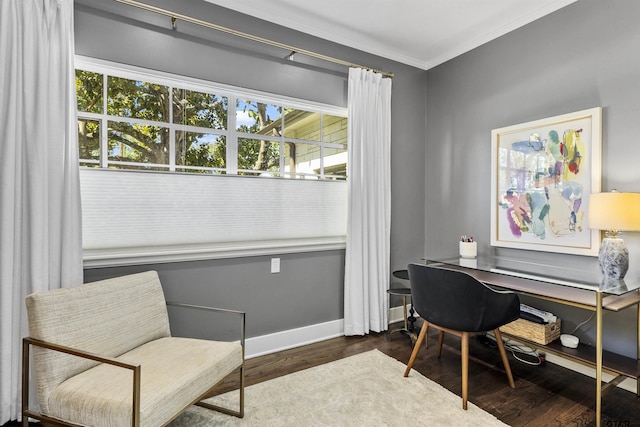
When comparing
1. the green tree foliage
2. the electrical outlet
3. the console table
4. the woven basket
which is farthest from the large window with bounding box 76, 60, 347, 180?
the woven basket

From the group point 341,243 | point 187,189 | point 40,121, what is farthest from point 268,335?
point 40,121

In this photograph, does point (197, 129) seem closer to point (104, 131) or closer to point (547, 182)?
point (104, 131)

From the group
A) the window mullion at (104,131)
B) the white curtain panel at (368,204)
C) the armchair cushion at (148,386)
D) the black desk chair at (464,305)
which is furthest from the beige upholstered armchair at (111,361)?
the white curtain panel at (368,204)

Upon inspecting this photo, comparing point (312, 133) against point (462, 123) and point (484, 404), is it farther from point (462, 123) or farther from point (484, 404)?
point (484, 404)

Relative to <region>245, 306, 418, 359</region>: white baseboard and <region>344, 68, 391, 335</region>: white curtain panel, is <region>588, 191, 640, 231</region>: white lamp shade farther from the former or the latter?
<region>245, 306, 418, 359</region>: white baseboard

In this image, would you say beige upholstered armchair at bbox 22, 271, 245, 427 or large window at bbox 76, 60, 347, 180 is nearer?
beige upholstered armchair at bbox 22, 271, 245, 427

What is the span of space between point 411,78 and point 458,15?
2.74 feet

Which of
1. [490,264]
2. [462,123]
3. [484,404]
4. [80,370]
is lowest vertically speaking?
[484,404]

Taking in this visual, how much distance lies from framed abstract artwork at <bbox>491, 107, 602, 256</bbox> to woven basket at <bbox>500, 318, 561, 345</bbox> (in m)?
0.58

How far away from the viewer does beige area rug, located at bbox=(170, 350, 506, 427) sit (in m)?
1.79

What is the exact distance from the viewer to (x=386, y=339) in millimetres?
2916

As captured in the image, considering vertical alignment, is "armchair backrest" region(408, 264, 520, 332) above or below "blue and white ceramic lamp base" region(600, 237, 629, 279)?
below

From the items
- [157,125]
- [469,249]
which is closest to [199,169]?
[157,125]

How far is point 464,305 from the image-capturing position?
195 cm
